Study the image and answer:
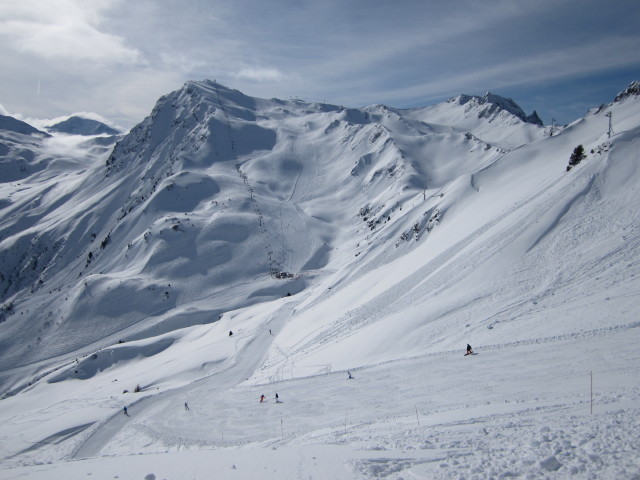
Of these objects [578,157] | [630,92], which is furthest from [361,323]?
[630,92]

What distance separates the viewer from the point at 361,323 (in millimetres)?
37938

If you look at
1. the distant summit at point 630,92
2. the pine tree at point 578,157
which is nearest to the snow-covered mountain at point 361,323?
the distant summit at point 630,92

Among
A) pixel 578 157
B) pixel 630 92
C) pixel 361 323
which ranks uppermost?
pixel 630 92

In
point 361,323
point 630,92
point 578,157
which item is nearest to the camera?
point 361,323

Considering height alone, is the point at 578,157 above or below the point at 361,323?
above

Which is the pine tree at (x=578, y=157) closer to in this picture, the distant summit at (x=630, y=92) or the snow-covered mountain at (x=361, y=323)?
the snow-covered mountain at (x=361, y=323)

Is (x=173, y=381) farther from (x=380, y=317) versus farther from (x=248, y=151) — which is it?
(x=248, y=151)

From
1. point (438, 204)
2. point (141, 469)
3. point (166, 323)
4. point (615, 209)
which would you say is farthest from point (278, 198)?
point (141, 469)

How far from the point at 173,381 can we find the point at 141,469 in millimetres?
29048

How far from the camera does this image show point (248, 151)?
515 feet

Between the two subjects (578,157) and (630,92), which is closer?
(578,157)

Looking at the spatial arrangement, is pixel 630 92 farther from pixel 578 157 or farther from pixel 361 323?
pixel 361 323

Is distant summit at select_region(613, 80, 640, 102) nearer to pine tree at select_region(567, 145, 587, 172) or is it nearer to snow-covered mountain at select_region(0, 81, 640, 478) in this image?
snow-covered mountain at select_region(0, 81, 640, 478)

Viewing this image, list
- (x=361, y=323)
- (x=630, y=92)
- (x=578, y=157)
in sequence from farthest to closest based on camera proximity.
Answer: (x=630, y=92), (x=578, y=157), (x=361, y=323)
